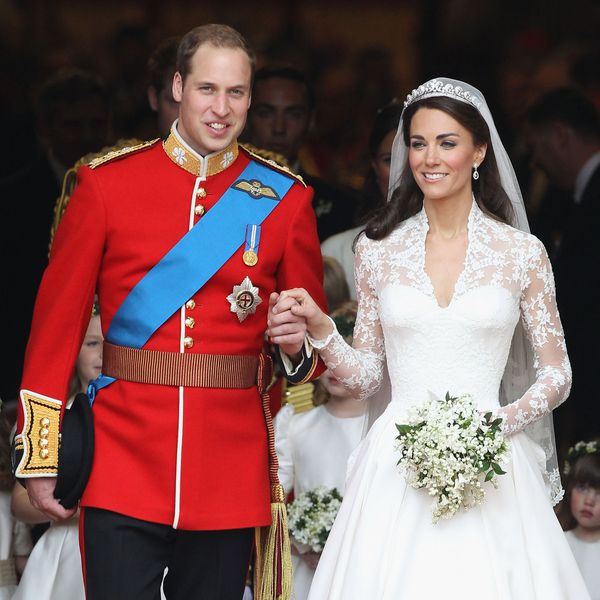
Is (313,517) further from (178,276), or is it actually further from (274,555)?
(178,276)

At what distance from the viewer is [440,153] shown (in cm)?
489

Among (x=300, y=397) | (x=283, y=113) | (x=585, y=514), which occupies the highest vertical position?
(x=283, y=113)

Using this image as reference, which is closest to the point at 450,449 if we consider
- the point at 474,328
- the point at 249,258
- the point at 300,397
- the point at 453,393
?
the point at 453,393

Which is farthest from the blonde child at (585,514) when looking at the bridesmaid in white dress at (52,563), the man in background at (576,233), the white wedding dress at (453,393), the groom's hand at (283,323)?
the groom's hand at (283,323)

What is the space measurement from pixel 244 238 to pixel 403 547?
0.99 metres

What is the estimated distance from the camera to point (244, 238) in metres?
4.77

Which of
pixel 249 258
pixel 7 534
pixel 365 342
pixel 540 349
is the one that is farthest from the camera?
pixel 7 534

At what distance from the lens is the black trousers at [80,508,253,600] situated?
4586 mm

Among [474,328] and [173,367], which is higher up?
[474,328]

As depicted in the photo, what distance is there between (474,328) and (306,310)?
510 mm

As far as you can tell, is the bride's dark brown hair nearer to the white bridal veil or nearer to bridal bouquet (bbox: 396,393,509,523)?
the white bridal veil

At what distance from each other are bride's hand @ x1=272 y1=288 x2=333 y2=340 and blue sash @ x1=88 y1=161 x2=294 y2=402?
216 millimetres

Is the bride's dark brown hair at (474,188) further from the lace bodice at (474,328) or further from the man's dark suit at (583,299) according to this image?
the man's dark suit at (583,299)

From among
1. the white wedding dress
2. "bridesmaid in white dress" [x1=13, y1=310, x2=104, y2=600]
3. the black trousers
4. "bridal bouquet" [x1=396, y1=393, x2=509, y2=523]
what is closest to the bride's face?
the white wedding dress
